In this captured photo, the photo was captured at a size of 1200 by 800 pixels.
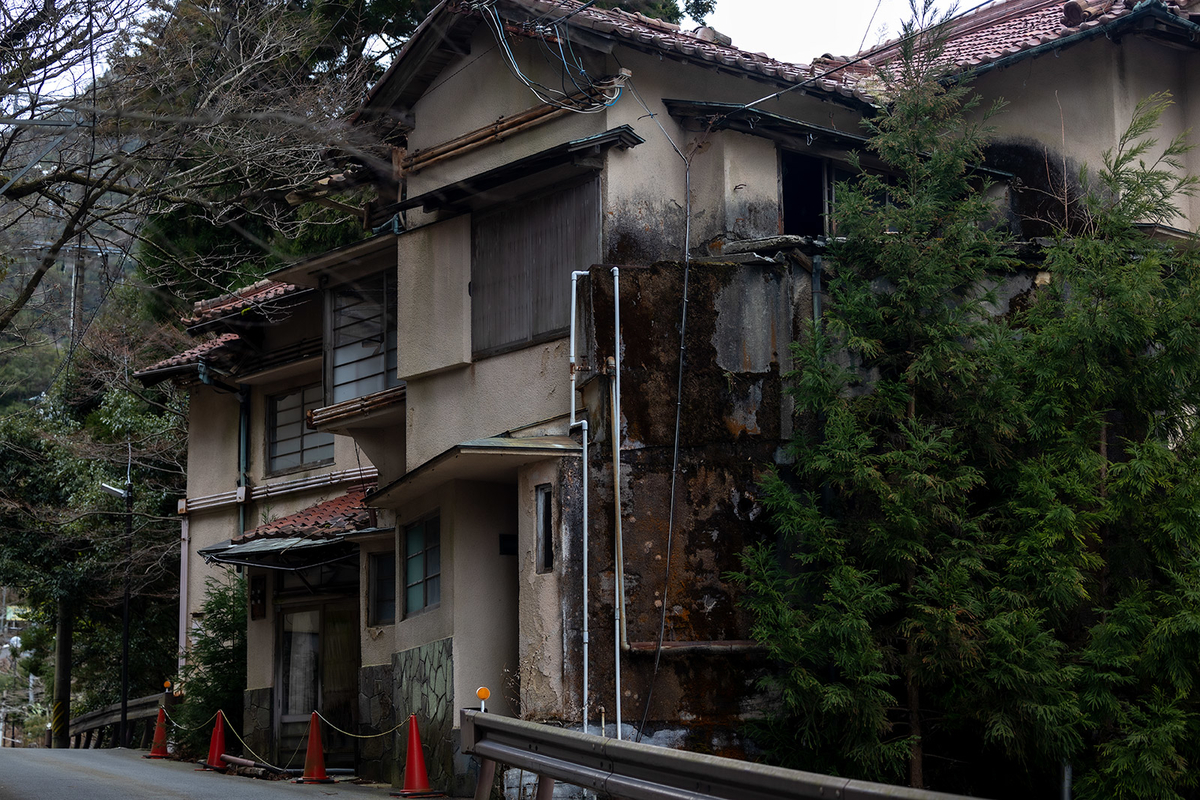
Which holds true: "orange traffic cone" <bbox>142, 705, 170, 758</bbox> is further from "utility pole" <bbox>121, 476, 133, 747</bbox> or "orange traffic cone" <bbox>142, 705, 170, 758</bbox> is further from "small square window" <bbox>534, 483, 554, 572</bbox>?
"small square window" <bbox>534, 483, 554, 572</bbox>

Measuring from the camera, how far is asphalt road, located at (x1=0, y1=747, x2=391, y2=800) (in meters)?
12.2

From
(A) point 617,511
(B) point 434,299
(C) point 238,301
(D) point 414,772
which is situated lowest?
(D) point 414,772

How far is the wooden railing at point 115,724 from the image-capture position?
24.2m

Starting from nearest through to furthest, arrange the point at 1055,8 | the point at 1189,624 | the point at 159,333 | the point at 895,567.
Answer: the point at 1189,624 < the point at 895,567 < the point at 1055,8 < the point at 159,333

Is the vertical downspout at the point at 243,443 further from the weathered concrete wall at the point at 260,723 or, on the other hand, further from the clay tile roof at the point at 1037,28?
the clay tile roof at the point at 1037,28

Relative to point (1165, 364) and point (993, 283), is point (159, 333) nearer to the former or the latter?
point (993, 283)

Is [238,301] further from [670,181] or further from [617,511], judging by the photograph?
[617,511]

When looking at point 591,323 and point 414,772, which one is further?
point 414,772

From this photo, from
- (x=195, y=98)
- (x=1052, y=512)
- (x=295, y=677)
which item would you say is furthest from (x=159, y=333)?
(x=1052, y=512)

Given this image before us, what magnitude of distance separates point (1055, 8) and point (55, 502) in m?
25.3

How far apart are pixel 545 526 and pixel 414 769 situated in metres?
3.35

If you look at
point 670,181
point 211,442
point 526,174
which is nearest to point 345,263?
point 526,174

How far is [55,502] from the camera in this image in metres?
29.7

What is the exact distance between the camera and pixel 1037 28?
56.2 ft
